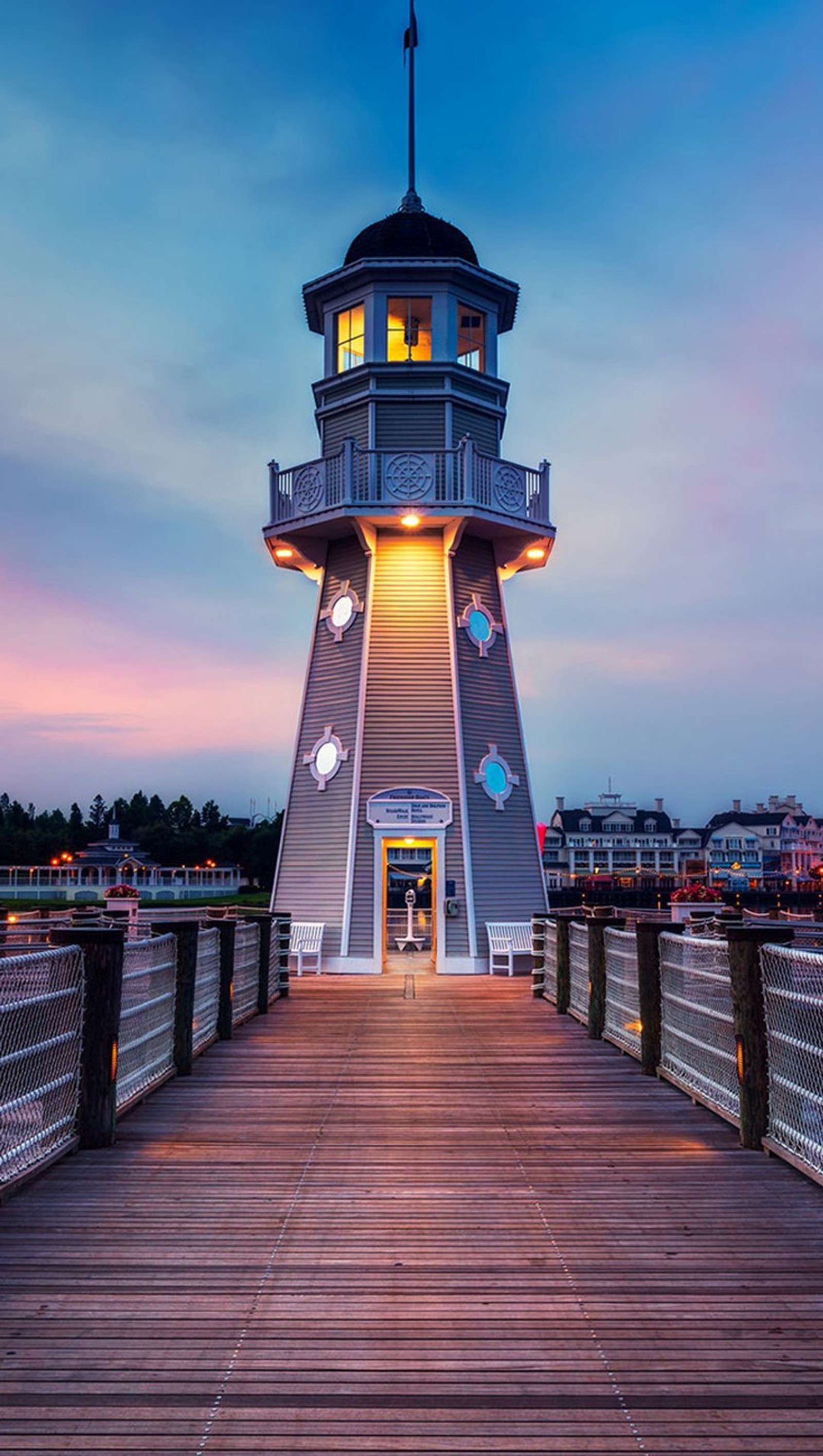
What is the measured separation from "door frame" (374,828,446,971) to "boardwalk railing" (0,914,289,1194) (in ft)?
30.2

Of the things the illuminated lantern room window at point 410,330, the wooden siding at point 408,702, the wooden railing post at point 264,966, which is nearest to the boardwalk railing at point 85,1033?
the wooden railing post at point 264,966

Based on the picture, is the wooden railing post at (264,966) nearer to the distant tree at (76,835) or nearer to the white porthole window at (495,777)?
the white porthole window at (495,777)

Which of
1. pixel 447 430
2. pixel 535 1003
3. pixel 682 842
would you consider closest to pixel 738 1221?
pixel 535 1003

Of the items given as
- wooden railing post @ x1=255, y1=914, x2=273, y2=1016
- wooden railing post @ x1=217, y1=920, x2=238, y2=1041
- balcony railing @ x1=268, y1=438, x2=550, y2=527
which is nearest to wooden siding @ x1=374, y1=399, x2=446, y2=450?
balcony railing @ x1=268, y1=438, x2=550, y2=527

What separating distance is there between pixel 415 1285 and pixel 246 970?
8.54 m

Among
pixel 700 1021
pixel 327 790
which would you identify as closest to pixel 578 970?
pixel 700 1021

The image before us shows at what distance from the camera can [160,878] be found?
212ft

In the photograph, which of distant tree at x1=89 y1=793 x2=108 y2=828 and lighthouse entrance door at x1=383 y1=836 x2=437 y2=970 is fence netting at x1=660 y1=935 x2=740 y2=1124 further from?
distant tree at x1=89 y1=793 x2=108 y2=828

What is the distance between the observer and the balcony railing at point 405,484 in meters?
18.8

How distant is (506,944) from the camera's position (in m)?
18.3

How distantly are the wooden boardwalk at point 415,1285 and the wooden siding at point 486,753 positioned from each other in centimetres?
1093

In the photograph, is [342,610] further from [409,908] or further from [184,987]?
[184,987]

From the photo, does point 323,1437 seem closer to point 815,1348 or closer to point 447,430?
point 815,1348

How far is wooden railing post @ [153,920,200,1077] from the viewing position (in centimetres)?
873
